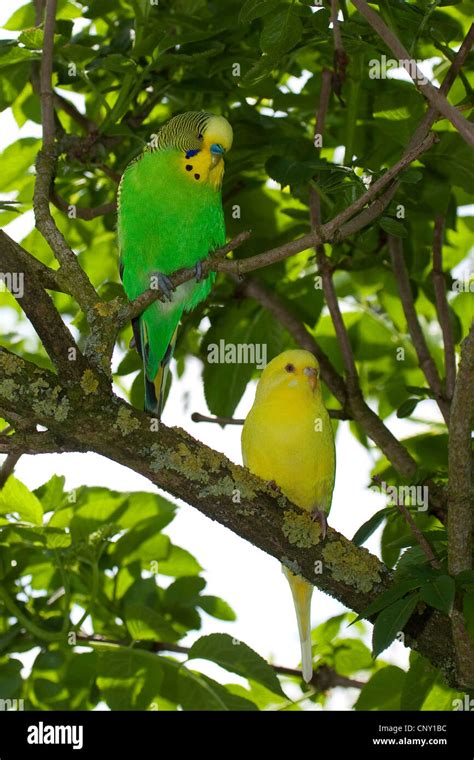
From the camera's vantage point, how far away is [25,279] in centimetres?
277

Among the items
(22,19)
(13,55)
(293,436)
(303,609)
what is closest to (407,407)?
(293,436)

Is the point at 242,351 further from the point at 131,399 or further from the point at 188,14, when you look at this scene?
the point at 188,14

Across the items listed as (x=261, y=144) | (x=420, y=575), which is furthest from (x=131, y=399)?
(x=420, y=575)

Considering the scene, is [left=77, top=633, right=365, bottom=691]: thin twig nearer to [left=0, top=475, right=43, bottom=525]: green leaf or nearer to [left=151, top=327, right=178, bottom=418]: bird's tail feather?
[left=0, top=475, right=43, bottom=525]: green leaf

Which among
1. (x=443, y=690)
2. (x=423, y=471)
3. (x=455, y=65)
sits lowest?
(x=443, y=690)

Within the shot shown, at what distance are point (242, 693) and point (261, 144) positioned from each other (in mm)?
2131

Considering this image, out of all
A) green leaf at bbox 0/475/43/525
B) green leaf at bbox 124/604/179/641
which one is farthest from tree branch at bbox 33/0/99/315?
green leaf at bbox 124/604/179/641

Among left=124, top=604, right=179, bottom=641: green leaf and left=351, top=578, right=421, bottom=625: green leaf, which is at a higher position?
left=124, top=604, right=179, bottom=641: green leaf

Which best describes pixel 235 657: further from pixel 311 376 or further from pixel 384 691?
pixel 311 376

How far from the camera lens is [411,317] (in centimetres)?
388

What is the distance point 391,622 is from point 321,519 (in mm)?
651

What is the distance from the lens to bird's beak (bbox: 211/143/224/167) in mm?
3709

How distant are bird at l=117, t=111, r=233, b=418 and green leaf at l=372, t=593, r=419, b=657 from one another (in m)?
1.71

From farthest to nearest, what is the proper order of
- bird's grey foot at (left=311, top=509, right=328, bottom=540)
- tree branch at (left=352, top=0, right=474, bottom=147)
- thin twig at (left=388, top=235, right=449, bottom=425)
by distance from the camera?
thin twig at (left=388, top=235, right=449, bottom=425), bird's grey foot at (left=311, top=509, right=328, bottom=540), tree branch at (left=352, top=0, right=474, bottom=147)
